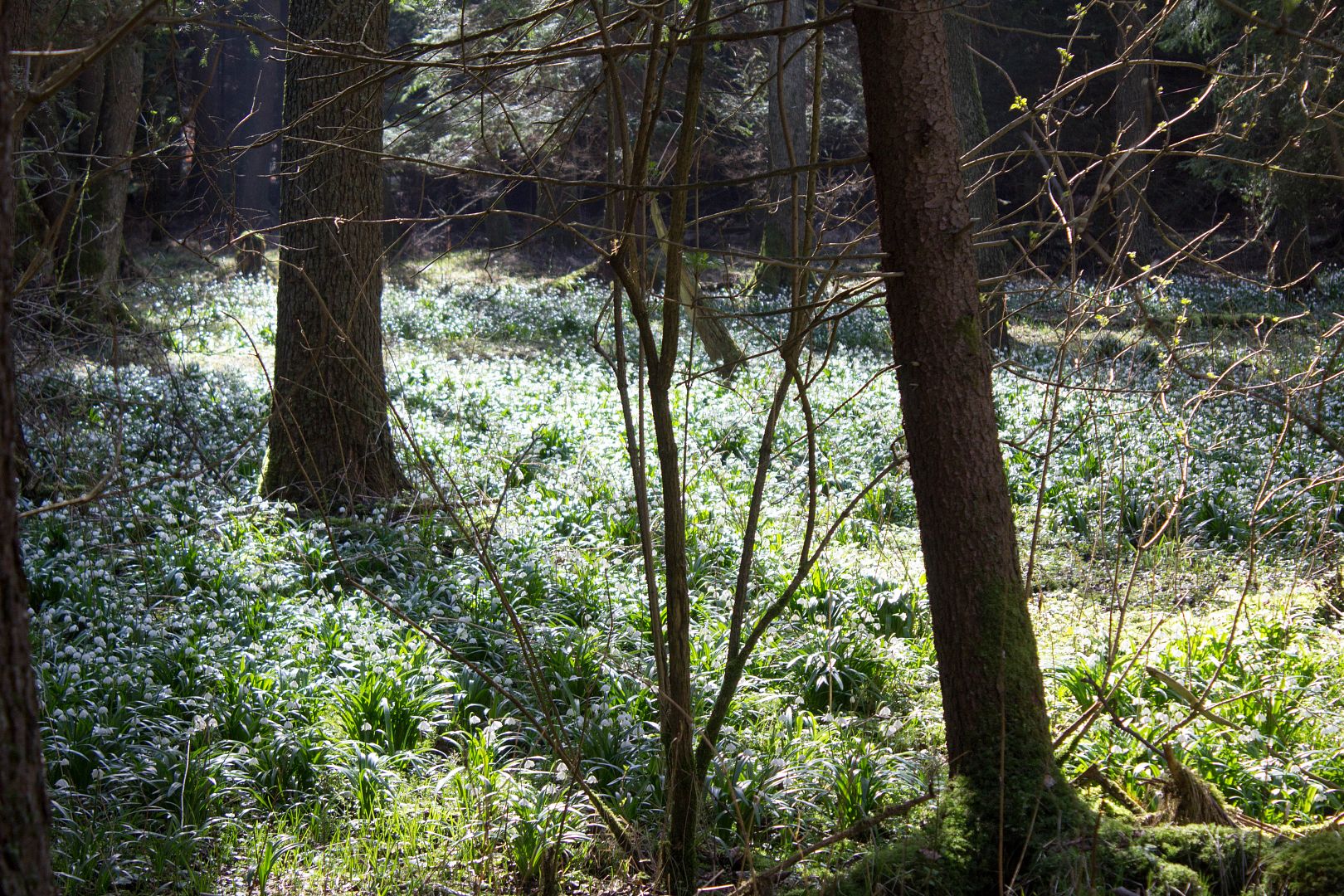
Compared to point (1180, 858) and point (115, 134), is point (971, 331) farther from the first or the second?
point (115, 134)

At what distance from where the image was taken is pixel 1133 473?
7.82m

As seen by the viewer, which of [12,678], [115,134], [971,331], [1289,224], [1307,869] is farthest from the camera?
[1289,224]

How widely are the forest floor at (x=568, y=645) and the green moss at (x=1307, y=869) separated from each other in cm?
39

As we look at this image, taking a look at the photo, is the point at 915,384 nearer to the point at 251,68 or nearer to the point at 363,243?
the point at 363,243

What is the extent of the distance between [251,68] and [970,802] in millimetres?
40037

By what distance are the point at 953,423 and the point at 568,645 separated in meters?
2.73

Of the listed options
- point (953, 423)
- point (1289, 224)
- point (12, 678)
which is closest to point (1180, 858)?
point (953, 423)

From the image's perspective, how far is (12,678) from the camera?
1527mm

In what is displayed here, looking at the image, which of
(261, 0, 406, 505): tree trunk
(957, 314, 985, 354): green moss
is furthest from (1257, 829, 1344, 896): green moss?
(261, 0, 406, 505): tree trunk

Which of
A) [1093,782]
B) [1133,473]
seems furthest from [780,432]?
[1093,782]

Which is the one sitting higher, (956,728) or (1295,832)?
(956,728)

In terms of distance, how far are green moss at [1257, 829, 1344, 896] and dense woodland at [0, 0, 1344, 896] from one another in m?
0.01

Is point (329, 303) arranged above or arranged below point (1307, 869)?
above

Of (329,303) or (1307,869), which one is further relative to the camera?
(329,303)
